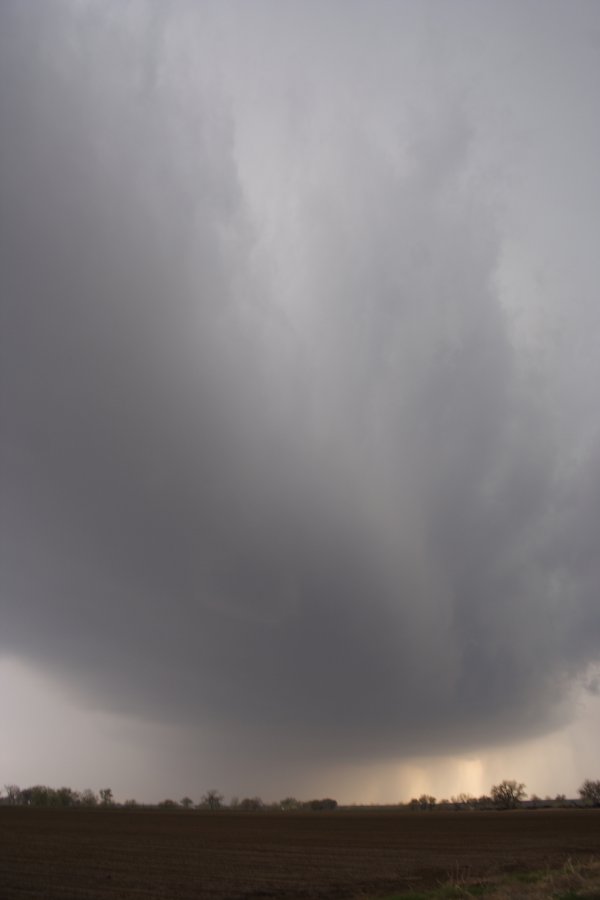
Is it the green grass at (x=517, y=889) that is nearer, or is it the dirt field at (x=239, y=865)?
the green grass at (x=517, y=889)

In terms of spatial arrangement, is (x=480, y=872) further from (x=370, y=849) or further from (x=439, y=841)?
(x=439, y=841)

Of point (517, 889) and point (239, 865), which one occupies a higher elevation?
point (517, 889)

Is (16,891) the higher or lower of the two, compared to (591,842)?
higher

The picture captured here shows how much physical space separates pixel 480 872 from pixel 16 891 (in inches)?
1034

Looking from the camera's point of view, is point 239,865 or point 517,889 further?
point 239,865

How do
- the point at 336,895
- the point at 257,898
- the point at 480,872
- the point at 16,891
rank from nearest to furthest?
the point at 16,891 → the point at 257,898 → the point at 336,895 → the point at 480,872

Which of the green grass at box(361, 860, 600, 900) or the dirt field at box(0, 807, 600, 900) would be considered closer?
the green grass at box(361, 860, 600, 900)

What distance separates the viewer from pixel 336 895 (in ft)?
97.8

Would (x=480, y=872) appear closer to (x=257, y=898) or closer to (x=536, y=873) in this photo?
(x=536, y=873)

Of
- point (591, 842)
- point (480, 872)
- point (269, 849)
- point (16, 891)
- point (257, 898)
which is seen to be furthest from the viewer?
point (591, 842)

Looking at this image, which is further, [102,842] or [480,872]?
[102,842]

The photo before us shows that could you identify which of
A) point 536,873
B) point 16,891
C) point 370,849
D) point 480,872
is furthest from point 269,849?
point 16,891

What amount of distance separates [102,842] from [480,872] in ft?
103

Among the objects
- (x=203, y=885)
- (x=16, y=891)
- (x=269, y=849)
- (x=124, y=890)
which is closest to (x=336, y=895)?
(x=203, y=885)
